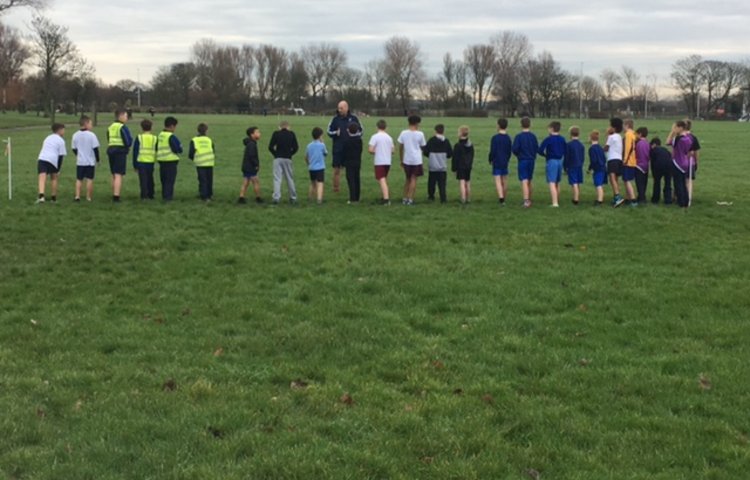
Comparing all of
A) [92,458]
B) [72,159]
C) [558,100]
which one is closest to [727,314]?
[92,458]

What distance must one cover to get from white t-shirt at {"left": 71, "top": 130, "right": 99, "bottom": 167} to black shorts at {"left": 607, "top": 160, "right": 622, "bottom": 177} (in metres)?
11.3

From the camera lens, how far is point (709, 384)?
20.1ft

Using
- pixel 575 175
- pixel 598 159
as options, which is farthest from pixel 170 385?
pixel 598 159

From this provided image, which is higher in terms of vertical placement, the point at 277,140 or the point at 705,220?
the point at 277,140

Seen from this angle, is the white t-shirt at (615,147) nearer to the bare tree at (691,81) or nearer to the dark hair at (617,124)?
the dark hair at (617,124)

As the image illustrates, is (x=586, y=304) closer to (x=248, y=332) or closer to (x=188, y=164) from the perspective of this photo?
(x=248, y=332)

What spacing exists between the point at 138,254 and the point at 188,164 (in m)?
15.2

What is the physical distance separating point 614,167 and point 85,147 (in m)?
11.6

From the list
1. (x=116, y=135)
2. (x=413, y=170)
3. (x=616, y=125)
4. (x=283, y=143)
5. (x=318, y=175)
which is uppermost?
(x=616, y=125)

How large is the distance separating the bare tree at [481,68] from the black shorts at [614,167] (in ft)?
382

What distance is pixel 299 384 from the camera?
6.18 m

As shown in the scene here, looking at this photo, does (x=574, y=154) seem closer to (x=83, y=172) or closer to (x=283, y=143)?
(x=283, y=143)

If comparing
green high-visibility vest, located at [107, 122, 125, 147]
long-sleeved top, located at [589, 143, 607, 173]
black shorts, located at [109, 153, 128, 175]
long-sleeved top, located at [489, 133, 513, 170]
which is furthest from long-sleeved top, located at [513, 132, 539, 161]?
green high-visibility vest, located at [107, 122, 125, 147]

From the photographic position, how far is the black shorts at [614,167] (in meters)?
16.2
